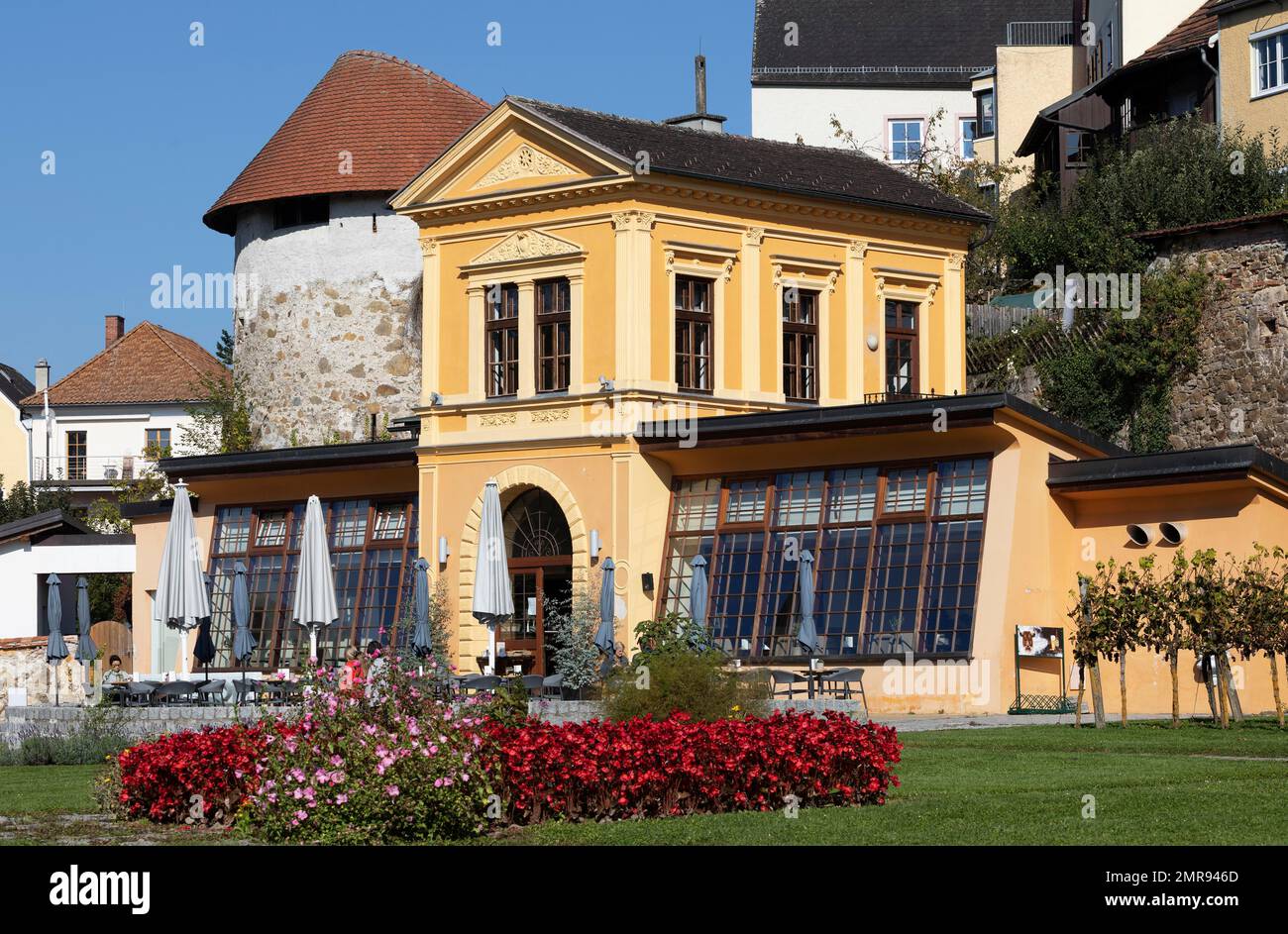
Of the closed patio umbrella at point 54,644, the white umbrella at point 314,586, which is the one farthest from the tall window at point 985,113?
the white umbrella at point 314,586

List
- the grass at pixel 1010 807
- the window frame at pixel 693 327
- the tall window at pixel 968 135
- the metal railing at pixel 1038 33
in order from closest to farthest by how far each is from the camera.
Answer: the grass at pixel 1010 807
the window frame at pixel 693 327
the tall window at pixel 968 135
the metal railing at pixel 1038 33

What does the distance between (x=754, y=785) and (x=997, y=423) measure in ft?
49.5

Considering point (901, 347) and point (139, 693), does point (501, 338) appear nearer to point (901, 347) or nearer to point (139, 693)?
point (901, 347)

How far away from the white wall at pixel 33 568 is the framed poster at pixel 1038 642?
19.0m

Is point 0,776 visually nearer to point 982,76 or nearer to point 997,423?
point 997,423

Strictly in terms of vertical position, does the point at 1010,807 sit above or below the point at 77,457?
below

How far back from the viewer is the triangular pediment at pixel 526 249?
35344 mm

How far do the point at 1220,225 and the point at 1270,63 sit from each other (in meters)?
9.22

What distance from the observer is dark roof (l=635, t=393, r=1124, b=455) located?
99.2ft

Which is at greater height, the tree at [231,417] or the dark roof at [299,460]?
the tree at [231,417]

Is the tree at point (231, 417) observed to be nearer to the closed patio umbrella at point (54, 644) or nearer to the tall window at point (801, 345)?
the closed patio umbrella at point (54, 644)

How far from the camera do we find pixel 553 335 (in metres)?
35.8

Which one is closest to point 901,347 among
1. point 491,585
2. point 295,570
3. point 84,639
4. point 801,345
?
point 801,345

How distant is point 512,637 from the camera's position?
3594cm
